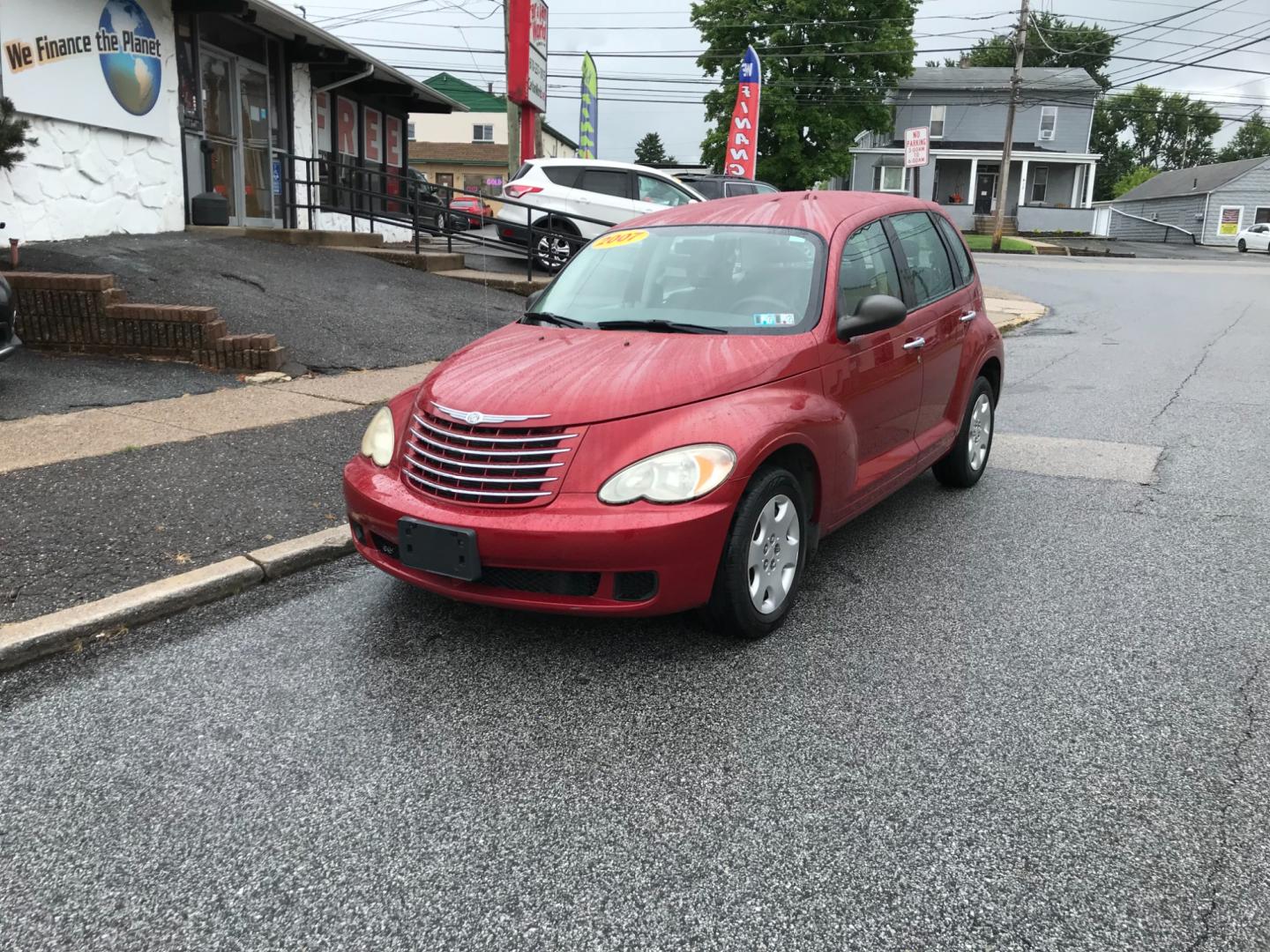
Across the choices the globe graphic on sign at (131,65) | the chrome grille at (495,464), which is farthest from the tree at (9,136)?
the chrome grille at (495,464)

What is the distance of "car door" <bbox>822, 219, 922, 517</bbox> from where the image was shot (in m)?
4.26

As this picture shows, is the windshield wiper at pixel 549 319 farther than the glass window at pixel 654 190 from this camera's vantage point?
No

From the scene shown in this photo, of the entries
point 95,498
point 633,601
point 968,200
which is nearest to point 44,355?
point 95,498

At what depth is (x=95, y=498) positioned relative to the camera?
198 inches

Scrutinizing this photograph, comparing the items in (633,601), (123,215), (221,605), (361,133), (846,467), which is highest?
(361,133)

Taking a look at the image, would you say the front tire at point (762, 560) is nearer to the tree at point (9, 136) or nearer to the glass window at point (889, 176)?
the tree at point (9, 136)

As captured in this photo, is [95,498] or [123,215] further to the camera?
[123,215]

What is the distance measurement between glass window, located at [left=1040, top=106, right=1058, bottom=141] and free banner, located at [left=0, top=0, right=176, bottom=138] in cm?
5155

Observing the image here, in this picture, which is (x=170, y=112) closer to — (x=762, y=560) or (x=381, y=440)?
(x=381, y=440)

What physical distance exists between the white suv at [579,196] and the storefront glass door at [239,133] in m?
3.80

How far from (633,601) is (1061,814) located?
58.2 inches

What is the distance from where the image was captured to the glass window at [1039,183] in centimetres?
5484

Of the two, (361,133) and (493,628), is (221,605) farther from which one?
(361,133)

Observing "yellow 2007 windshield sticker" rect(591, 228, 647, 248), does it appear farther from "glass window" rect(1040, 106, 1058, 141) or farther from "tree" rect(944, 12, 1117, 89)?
"tree" rect(944, 12, 1117, 89)
